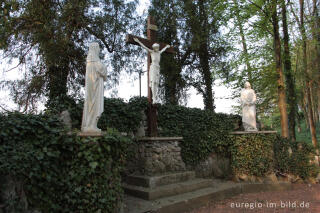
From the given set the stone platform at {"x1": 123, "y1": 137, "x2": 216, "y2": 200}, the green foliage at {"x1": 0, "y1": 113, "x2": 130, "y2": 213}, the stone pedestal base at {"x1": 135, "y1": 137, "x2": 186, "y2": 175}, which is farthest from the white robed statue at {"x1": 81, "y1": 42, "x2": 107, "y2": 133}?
the stone pedestal base at {"x1": 135, "y1": 137, "x2": 186, "y2": 175}

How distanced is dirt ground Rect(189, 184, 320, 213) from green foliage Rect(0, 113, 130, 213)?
2.22m

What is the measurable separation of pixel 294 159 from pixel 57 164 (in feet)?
24.4

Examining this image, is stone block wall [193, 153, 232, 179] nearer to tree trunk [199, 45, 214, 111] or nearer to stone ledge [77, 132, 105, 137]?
stone ledge [77, 132, 105, 137]

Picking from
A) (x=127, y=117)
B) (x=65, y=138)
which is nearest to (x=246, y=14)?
(x=127, y=117)

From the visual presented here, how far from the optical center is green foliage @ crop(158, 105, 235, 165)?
710 centimetres

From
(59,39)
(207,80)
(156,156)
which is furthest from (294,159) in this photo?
(59,39)

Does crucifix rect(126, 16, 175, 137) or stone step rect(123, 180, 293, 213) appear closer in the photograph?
stone step rect(123, 180, 293, 213)

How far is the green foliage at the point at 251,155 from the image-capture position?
279 inches

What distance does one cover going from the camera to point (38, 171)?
3129 mm

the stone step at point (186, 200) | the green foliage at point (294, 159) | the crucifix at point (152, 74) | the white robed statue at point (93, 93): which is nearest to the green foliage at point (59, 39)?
the crucifix at point (152, 74)

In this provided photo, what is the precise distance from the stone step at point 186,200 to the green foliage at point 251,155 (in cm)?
59

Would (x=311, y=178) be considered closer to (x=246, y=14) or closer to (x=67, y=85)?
(x=246, y=14)

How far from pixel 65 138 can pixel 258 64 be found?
11.2 meters

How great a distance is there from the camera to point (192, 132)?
7.48m
